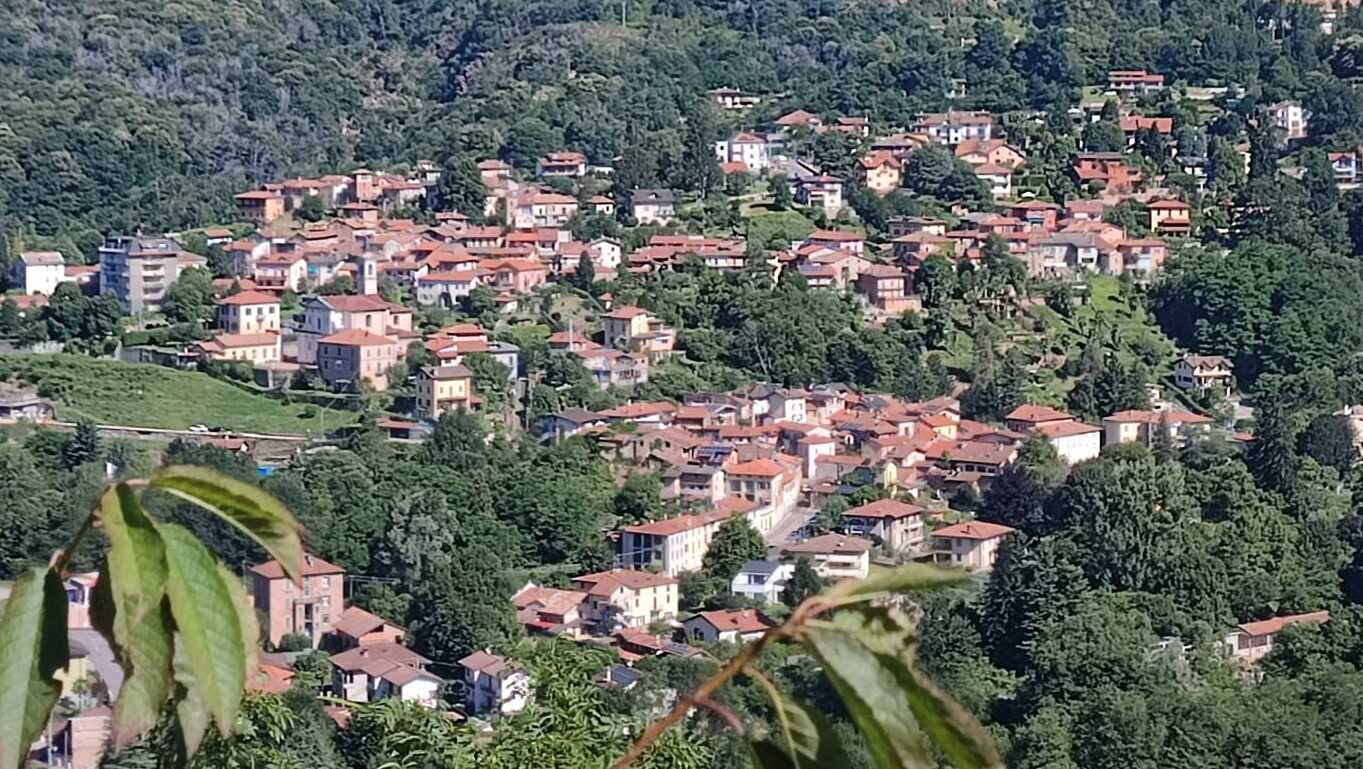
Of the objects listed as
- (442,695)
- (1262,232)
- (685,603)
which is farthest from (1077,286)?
(442,695)

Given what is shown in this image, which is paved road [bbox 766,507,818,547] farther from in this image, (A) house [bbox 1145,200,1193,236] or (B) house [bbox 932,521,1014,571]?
(A) house [bbox 1145,200,1193,236]

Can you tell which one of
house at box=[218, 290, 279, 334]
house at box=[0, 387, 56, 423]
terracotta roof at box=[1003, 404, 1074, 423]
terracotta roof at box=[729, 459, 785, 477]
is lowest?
terracotta roof at box=[729, 459, 785, 477]

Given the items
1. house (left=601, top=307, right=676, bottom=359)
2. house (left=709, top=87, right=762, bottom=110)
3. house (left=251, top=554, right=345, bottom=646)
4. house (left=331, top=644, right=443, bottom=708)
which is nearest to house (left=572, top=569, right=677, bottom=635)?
house (left=331, top=644, right=443, bottom=708)

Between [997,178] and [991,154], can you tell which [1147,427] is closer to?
[997,178]

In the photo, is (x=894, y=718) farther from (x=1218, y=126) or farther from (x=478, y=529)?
(x=1218, y=126)

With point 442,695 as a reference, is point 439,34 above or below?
above

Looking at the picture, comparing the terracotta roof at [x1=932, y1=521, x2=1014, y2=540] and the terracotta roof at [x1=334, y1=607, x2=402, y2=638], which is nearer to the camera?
the terracotta roof at [x1=334, y1=607, x2=402, y2=638]
